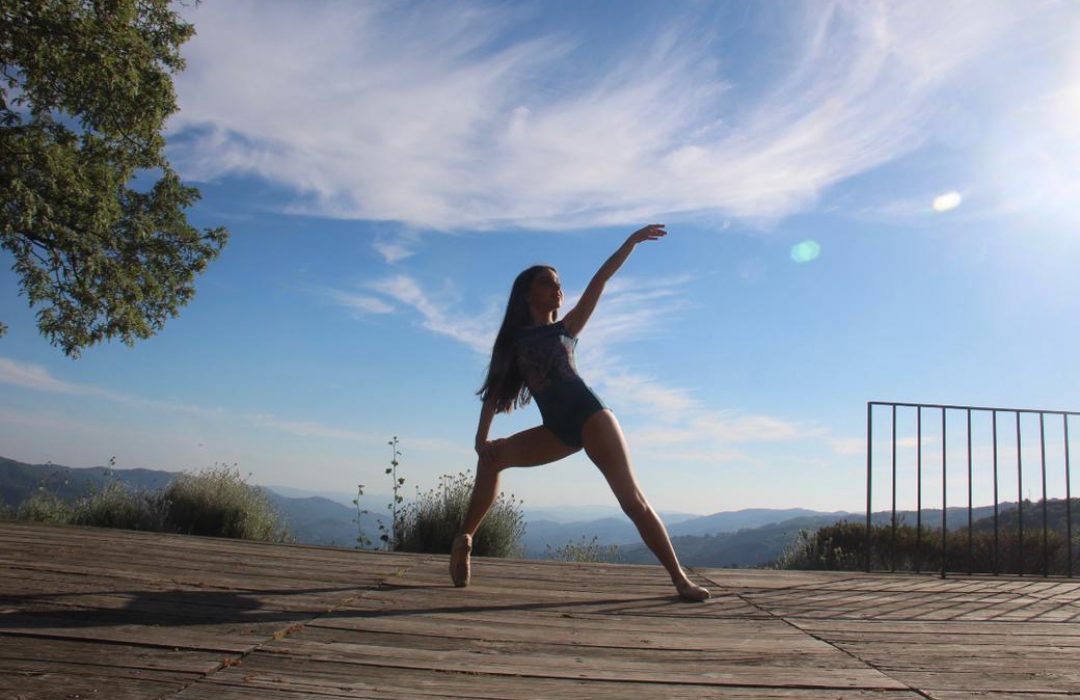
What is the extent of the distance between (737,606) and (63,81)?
1054 centimetres

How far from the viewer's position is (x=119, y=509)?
24.4ft

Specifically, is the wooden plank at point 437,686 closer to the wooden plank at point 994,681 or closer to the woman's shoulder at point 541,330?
the wooden plank at point 994,681

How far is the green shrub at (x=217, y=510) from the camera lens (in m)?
7.46

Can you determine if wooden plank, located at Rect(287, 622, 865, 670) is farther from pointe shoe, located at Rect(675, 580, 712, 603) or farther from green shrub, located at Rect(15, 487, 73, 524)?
green shrub, located at Rect(15, 487, 73, 524)

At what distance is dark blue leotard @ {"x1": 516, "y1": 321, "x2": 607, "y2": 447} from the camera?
3.07 meters

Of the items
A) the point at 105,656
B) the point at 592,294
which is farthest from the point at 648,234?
the point at 105,656

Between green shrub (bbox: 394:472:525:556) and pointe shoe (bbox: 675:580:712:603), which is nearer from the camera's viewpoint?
pointe shoe (bbox: 675:580:712:603)

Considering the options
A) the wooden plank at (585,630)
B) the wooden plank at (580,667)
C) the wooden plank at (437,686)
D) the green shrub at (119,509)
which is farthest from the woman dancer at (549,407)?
the green shrub at (119,509)

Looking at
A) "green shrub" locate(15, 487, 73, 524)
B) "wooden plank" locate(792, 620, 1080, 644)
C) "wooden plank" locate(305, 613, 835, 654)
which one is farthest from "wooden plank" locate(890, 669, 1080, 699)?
"green shrub" locate(15, 487, 73, 524)

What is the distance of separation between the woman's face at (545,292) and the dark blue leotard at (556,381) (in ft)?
0.53

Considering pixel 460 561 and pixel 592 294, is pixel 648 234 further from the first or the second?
pixel 460 561

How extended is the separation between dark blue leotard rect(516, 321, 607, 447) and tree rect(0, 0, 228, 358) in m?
8.28

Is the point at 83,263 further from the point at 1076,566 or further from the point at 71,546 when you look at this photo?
the point at 1076,566

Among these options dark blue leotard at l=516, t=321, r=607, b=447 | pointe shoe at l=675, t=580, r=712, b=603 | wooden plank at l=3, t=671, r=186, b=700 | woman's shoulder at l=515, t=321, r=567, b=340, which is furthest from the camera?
woman's shoulder at l=515, t=321, r=567, b=340
